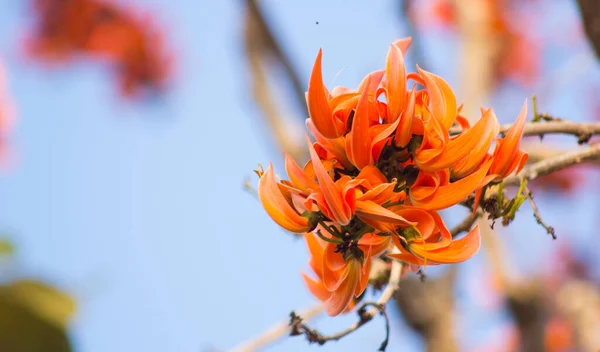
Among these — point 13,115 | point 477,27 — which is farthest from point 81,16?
point 477,27

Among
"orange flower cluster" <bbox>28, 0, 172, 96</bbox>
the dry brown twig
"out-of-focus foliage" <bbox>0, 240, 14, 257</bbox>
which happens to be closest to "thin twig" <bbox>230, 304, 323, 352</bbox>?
the dry brown twig

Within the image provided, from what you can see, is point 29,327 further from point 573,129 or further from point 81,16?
point 81,16

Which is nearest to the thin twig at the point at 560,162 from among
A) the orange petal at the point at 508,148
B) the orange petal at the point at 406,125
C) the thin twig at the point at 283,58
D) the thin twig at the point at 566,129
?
the thin twig at the point at 566,129

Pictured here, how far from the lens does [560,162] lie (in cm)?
96

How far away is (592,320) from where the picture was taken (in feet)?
9.91

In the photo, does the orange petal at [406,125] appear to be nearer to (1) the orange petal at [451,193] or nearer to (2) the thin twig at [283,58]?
(1) the orange petal at [451,193]

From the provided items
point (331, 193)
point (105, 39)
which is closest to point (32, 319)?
point (331, 193)

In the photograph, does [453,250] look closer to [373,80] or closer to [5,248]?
[373,80]

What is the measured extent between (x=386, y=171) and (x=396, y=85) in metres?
0.10

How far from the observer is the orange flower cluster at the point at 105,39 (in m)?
4.07

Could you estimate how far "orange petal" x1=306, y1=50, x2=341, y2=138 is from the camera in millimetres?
742

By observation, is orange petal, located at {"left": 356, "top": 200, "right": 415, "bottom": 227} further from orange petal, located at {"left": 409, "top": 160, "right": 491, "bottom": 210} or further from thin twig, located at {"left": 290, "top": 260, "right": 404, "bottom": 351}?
thin twig, located at {"left": 290, "top": 260, "right": 404, "bottom": 351}

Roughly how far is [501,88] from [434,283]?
2.40 meters

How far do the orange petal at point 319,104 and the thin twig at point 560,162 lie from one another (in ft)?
1.02
